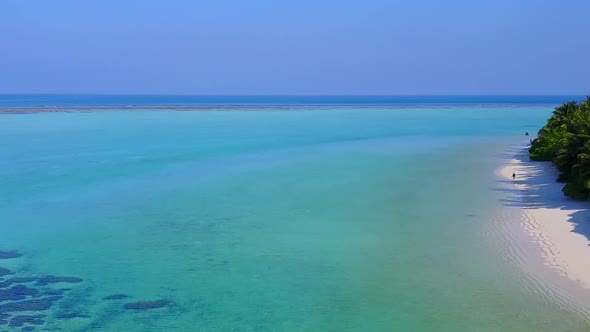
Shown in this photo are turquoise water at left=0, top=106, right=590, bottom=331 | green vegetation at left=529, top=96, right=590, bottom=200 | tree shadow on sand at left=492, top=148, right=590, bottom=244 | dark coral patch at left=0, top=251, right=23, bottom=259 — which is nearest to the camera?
turquoise water at left=0, top=106, right=590, bottom=331

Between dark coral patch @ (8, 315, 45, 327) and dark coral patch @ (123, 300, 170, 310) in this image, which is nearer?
dark coral patch @ (8, 315, 45, 327)

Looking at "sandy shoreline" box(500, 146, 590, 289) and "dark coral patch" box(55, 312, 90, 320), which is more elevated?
"sandy shoreline" box(500, 146, 590, 289)

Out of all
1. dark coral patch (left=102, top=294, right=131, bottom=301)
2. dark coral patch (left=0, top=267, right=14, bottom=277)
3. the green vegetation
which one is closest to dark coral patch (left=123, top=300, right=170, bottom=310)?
dark coral patch (left=102, top=294, right=131, bottom=301)

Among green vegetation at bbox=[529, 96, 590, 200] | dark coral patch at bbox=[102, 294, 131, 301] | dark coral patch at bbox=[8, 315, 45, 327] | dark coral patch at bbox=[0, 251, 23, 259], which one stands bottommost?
dark coral patch at bbox=[102, 294, 131, 301]

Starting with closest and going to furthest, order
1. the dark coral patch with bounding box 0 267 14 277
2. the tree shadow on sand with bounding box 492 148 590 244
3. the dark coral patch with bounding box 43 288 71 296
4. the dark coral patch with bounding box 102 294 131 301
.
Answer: the dark coral patch with bounding box 102 294 131 301, the dark coral patch with bounding box 43 288 71 296, the dark coral patch with bounding box 0 267 14 277, the tree shadow on sand with bounding box 492 148 590 244

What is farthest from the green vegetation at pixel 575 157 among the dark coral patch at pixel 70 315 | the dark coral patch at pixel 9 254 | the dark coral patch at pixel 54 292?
the dark coral patch at pixel 9 254

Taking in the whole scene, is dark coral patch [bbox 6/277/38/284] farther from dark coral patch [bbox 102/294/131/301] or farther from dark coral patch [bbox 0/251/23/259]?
dark coral patch [bbox 102/294/131/301]

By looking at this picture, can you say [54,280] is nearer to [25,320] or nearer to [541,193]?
[25,320]
